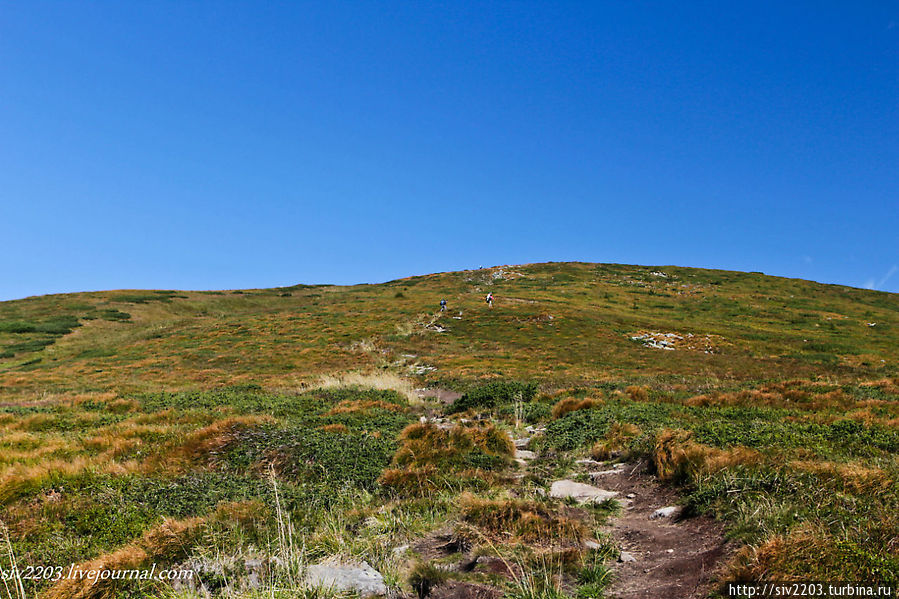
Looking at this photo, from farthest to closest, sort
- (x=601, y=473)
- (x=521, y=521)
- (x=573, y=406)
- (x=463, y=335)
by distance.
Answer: (x=463, y=335) → (x=573, y=406) → (x=601, y=473) → (x=521, y=521)

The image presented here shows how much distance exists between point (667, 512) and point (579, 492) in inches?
66.8

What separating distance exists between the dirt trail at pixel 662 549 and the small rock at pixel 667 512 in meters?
0.06

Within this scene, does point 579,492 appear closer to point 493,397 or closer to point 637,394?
point 637,394

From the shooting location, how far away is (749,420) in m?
11.1

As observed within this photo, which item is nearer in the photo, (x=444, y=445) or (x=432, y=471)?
(x=432, y=471)

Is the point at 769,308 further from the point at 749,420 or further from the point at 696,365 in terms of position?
the point at 749,420

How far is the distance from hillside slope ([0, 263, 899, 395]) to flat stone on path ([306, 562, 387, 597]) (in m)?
22.1

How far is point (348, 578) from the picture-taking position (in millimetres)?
4871

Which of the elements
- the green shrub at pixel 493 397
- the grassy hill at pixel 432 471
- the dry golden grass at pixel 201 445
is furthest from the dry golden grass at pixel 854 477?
the green shrub at pixel 493 397

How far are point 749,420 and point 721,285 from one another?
7763cm

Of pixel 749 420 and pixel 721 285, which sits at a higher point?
pixel 721 285

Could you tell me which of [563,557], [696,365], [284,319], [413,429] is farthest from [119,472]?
[284,319]

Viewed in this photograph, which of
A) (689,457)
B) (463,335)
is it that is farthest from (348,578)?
(463,335)

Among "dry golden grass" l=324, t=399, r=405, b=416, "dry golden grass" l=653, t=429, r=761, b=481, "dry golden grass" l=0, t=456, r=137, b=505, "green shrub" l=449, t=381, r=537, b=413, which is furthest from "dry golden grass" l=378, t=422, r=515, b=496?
"green shrub" l=449, t=381, r=537, b=413
